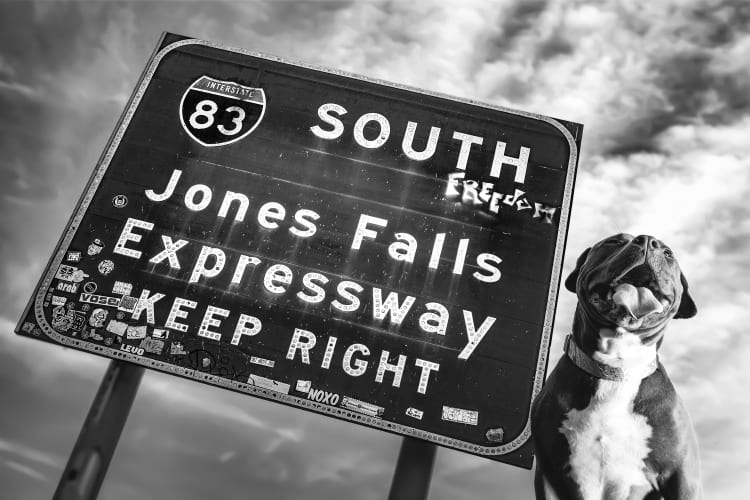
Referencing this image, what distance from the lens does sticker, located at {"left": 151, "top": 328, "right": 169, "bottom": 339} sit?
8.58 metres

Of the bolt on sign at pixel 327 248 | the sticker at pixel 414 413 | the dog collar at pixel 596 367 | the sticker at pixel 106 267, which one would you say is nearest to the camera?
the dog collar at pixel 596 367

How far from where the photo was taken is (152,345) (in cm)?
853

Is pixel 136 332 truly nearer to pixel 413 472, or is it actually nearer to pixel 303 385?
pixel 303 385

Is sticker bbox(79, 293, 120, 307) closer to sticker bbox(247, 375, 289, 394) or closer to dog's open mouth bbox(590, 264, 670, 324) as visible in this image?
sticker bbox(247, 375, 289, 394)

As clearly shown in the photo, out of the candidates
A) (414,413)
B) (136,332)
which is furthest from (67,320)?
(414,413)

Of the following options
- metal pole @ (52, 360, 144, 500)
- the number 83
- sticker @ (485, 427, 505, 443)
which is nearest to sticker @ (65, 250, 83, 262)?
metal pole @ (52, 360, 144, 500)

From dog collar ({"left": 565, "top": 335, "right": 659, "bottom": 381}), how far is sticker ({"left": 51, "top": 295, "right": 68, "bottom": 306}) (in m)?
6.75

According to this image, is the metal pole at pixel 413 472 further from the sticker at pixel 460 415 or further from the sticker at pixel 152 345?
the sticker at pixel 152 345

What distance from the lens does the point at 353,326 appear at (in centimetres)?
870

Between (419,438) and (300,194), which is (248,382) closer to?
(419,438)

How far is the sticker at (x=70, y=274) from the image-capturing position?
8961mm

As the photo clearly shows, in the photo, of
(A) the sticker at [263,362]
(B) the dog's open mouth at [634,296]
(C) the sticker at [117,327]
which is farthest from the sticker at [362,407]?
(B) the dog's open mouth at [634,296]

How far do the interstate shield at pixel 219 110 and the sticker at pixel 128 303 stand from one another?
2.68 metres

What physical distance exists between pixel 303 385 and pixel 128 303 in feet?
8.62
